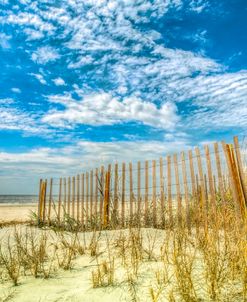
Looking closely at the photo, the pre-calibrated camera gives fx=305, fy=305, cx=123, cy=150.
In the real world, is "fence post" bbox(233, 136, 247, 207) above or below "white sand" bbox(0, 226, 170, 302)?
above

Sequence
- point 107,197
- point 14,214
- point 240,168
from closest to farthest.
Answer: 1. point 240,168
2. point 107,197
3. point 14,214

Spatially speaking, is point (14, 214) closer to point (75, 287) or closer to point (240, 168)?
point (240, 168)

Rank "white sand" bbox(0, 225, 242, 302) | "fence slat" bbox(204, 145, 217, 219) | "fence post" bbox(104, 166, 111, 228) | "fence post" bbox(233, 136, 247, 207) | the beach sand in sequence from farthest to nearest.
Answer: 1. the beach sand
2. "fence post" bbox(104, 166, 111, 228)
3. "fence slat" bbox(204, 145, 217, 219)
4. "fence post" bbox(233, 136, 247, 207)
5. "white sand" bbox(0, 225, 242, 302)

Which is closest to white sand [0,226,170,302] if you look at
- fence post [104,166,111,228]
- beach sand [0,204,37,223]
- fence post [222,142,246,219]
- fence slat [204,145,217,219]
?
fence post [222,142,246,219]

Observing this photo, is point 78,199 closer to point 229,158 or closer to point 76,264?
point 229,158

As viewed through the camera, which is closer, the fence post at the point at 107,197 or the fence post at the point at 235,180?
the fence post at the point at 235,180

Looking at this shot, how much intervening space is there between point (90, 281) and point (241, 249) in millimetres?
1284

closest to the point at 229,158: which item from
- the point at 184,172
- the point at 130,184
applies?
the point at 184,172

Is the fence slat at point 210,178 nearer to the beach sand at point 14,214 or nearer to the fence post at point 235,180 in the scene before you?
the fence post at point 235,180

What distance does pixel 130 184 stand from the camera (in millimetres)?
6855

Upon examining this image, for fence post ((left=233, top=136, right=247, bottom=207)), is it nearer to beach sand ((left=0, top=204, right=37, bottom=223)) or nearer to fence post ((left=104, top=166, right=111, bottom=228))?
fence post ((left=104, top=166, right=111, bottom=228))

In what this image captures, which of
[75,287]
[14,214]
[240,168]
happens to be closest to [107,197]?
[240,168]

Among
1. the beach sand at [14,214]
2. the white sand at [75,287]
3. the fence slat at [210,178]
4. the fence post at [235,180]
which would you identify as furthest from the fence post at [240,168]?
the beach sand at [14,214]

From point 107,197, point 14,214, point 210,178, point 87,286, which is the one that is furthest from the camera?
point 14,214
